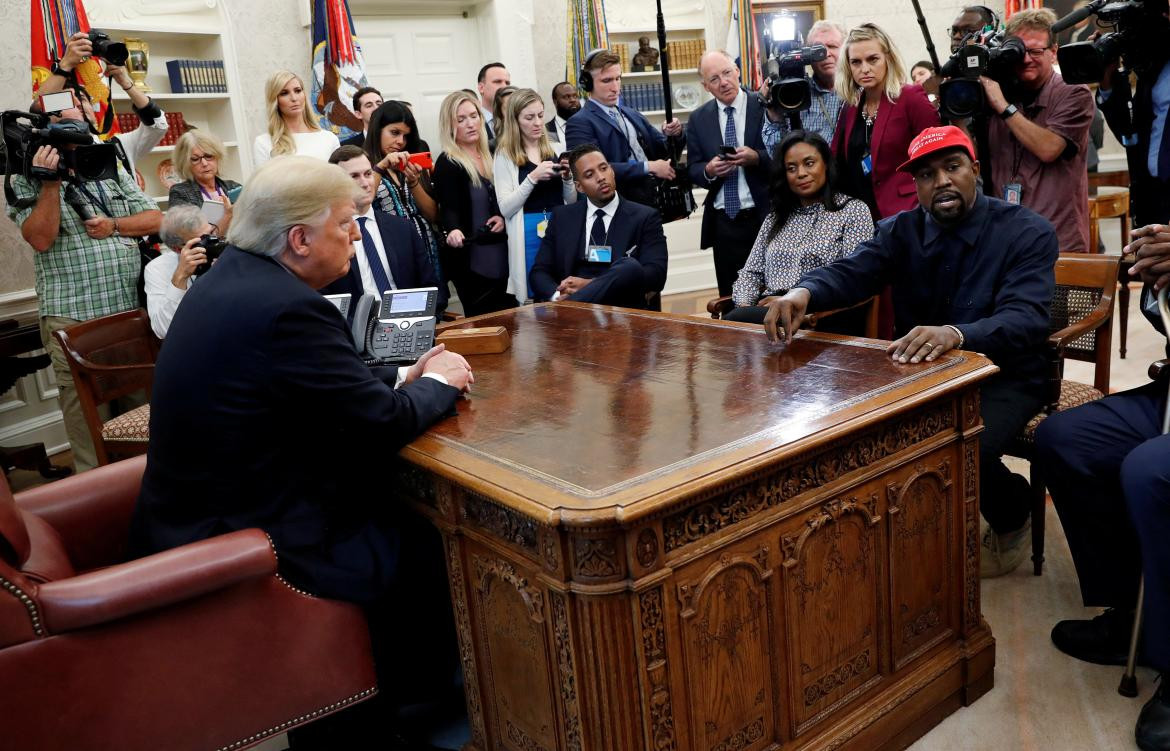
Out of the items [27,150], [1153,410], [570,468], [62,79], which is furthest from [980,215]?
[62,79]

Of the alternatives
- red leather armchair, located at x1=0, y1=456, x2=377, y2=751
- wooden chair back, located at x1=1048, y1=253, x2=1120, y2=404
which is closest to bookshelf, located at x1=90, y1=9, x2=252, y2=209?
red leather armchair, located at x1=0, y1=456, x2=377, y2=751

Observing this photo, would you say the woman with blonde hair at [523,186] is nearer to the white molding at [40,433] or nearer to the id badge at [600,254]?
the id badge at [600,254]

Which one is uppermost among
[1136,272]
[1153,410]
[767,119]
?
[767,119]

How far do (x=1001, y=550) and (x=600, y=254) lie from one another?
1927 millimetres

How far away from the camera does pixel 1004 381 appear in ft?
8.15

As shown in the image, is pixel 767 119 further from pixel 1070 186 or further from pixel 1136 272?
pixel 1136 272

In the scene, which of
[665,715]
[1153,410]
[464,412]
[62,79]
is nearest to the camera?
[665,715]

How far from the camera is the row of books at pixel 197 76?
5402 millimetres

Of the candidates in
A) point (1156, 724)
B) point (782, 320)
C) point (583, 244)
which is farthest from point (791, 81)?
point (1156, 724)

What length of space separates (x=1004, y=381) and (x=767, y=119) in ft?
6.86

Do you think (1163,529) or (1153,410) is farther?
(1153,410)

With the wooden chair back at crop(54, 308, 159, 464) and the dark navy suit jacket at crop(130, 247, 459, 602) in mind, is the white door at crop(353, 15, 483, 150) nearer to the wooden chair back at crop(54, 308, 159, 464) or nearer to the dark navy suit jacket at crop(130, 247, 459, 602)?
the wooden chair back at crop(54, 308, 159, 464)

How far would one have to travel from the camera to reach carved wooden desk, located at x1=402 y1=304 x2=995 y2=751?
1.50 metres

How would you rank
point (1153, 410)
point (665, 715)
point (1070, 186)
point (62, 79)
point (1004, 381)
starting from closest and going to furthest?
point (665, 715) < point (1153, 410) < point (1004, 381) < point (1070, 186) < point (62, 79)
